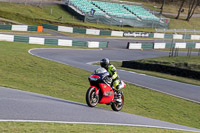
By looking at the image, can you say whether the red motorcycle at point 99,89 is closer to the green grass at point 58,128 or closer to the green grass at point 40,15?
the green grass at point 58,128

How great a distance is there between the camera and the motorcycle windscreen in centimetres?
1140

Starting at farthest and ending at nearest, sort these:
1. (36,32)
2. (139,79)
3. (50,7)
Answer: (50,7), (36,32), (139,79)

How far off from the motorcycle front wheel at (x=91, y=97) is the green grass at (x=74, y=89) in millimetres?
3614

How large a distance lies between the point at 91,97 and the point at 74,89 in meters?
6.93

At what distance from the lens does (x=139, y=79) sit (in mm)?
23422

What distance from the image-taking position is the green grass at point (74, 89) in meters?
15.9

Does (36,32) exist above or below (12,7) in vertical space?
below

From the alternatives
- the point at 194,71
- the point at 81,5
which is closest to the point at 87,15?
the point at 81,5

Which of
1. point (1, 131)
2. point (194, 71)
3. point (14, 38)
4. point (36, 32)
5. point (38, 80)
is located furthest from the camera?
point (36, 32)

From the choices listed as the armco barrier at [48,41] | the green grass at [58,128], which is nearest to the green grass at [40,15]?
the armco barrier at [48,41]

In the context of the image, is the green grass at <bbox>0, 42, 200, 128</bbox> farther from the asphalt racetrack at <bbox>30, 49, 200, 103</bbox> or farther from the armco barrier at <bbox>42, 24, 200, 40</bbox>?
the armco barrier at <bbox>42, 24, 200, 40</bbox>

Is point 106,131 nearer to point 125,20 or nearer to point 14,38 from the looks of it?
point 14,38

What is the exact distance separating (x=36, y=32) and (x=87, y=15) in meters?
15.6

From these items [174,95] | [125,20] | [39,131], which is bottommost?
[174,95]
